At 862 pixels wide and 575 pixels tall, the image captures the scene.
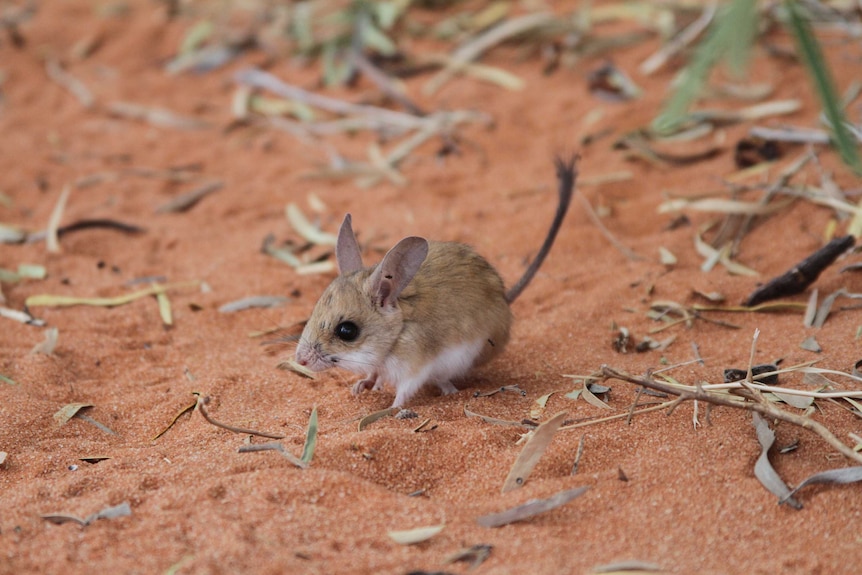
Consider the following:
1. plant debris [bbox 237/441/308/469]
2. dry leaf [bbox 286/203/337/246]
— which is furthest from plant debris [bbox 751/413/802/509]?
dry leaf [bbox 286/203/337/246]

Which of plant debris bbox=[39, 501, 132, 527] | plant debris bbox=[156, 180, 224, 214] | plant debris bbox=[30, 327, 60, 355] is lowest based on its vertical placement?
plant debris bbox=[156, 180, 224, 214]

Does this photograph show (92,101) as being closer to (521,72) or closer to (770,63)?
(521,72)

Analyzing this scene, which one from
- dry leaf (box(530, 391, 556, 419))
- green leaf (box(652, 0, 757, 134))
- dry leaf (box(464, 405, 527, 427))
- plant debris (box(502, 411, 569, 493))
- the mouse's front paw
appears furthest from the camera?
the mouse's front paw

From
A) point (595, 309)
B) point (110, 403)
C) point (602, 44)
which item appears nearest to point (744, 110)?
point (602, 44)

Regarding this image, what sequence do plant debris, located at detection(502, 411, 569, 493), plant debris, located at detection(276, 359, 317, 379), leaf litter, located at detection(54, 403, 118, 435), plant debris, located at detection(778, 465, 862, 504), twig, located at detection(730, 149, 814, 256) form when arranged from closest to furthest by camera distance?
plant debris, located at detection(778, 465, 862, 504)
plant debris, located at detection(502, 411, 569, 493)
leaf litter, located at detection(54, 403, 118, 435)
plant debris, located at detection(276, 359, 317, 379)
twig, located at detection(730, 149, 814, 256)

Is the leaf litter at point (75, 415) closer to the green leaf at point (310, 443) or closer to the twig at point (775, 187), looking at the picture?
the green leaf at point (310, 443)

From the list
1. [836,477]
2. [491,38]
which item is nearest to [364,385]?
[836,477]

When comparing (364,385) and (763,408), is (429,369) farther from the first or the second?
(763,408)

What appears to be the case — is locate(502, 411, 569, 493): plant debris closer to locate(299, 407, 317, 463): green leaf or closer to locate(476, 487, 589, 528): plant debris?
locate(476, 487, 589, 528): plant debris

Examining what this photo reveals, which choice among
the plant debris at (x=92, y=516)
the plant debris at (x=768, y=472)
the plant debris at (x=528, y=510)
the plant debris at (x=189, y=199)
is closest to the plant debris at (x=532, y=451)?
the plant debris at (x=528, y=510)
